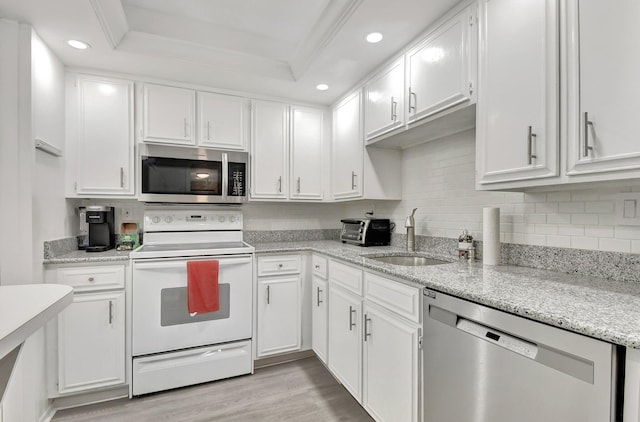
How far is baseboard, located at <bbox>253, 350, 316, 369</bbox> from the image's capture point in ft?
8.17

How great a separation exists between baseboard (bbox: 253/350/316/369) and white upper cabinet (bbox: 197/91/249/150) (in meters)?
1.80

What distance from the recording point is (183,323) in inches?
87.1

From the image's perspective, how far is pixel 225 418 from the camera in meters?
1.88

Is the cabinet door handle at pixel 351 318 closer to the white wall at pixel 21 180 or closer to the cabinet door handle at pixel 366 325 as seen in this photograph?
the cabinet door handle at pixel 366 325

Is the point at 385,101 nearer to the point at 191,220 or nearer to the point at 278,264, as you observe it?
the point at 278,264

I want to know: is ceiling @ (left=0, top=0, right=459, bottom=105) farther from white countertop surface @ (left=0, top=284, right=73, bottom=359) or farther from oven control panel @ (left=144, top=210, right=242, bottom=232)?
white countertop surface @ (left=0, top=284, right=73, bottom=359)

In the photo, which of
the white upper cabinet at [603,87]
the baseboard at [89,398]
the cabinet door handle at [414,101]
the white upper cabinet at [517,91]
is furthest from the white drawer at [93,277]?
the white upper cabinet at [603,87]

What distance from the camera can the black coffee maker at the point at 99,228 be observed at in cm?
227

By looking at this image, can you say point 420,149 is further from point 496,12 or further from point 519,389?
point 519,389

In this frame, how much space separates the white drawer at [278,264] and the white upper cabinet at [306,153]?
644 millimetres

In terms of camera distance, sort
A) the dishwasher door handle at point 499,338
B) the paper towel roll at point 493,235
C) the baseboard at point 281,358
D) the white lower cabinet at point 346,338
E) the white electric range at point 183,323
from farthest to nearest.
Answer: the baseboard at point 281,358, the white electric range at point 183,323, the white lower cabinet at point 346,338, the paper towel roll at point 493,235, the dishwasher door handle at point 499,338

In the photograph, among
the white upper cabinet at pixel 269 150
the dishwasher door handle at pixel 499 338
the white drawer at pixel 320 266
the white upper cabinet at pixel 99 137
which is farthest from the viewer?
the white upper cabinet at pixel 269 150

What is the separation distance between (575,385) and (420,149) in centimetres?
186

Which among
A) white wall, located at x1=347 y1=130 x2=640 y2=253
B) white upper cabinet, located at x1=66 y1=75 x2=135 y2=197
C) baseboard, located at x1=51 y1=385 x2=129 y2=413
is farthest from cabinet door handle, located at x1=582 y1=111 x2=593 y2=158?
baseboard, located at x1=51 y1=385 x2=129 y2=413
